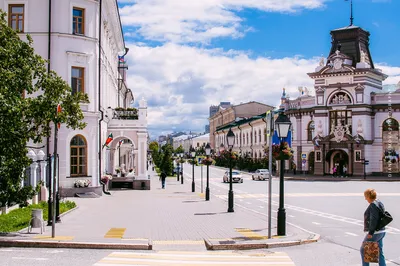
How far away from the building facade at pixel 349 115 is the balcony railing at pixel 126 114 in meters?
32.3

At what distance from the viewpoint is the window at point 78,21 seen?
2966 centimetres

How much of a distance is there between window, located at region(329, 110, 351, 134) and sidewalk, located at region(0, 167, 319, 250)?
141 feet

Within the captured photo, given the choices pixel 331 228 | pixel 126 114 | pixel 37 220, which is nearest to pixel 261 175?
pixel 126 114

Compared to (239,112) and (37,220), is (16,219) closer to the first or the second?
(37,220)

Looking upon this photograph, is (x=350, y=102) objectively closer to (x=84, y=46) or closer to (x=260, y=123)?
(x=260, y=123)

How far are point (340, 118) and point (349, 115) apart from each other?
1257mm

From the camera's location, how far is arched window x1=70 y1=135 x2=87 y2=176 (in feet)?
97.1

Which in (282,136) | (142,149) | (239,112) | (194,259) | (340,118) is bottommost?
(194,259)

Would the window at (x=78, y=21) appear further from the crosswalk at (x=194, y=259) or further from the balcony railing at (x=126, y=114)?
the crosswalk at (x=194, y=259)

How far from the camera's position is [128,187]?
39.9m

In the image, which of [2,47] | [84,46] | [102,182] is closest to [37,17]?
[84,46]

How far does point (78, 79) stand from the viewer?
29703mm

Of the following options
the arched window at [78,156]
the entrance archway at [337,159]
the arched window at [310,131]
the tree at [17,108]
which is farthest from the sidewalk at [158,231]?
the arched window at [310,131]

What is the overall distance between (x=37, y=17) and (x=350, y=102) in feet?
145
